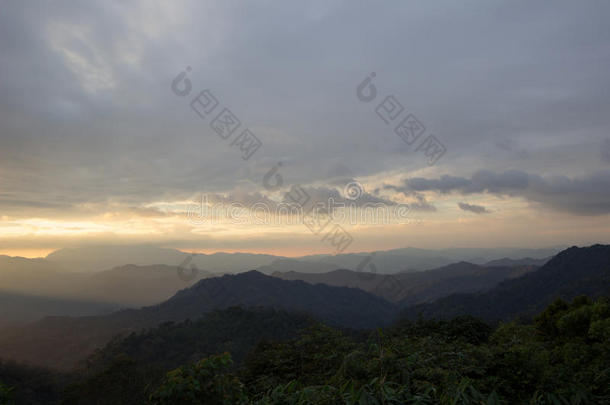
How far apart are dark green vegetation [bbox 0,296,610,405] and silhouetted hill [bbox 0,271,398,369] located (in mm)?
74223

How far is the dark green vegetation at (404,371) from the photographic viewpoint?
477 cm

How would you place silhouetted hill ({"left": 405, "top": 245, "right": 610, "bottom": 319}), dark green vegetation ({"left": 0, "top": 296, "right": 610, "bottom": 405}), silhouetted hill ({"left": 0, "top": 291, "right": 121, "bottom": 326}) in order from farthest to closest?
silhouetted hill ({"left": 0, "top": 291, "right": 121, "bottom": 326}), silhouetted hill ({"left": 405, "top": 245, "right": 610, "bottom": 319}), dark green vegetation ({"left": 0, "top": 296, "right": 610, "bottom": 405})

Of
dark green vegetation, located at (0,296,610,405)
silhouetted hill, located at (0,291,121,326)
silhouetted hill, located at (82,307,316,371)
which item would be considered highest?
dark green vegetation, located at (0,296,610,405)

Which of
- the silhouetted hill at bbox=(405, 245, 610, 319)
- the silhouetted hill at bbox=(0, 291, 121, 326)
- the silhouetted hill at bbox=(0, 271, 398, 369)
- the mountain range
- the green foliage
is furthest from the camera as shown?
the silhouetted hill at bbox=(0, 291, 121, 326)

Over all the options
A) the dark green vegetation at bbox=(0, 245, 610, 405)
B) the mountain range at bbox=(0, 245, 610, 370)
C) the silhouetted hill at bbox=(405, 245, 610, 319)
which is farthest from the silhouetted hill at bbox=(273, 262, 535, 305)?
the dark green vegetation at bbox=(0, 245, 610, 405)

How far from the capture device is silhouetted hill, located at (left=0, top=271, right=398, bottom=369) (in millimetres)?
80625

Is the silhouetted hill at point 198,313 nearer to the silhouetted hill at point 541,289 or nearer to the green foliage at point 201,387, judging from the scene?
the silhouetted hill at point 541,289

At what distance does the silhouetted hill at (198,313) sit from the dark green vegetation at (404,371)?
244 ft

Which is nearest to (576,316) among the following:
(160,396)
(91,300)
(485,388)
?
(485,388)

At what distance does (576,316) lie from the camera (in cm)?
1923

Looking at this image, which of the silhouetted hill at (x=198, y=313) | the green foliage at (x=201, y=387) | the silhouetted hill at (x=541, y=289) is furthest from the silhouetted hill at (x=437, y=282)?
the green foliage at (x=201, y=387)

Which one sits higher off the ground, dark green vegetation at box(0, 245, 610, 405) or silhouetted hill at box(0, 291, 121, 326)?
dark green vegetation at box(0, 245, 610, 405)

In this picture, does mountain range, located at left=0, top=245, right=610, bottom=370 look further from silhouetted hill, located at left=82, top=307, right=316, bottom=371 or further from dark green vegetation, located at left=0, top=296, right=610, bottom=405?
dark green vegetation, located at left=0, top=296, right=610, bottom=405

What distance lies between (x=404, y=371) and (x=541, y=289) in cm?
13334
